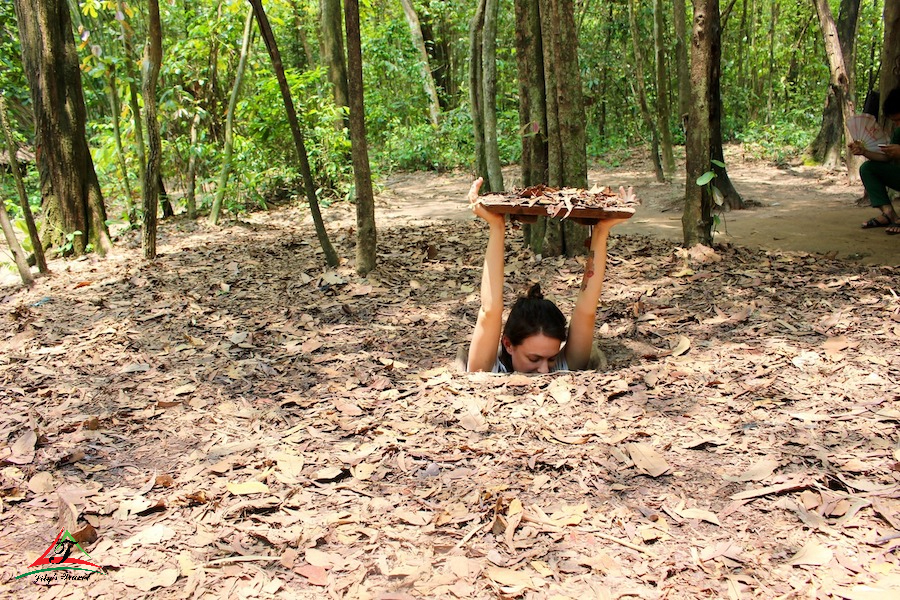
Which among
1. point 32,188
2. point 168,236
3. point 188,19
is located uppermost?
point 188,19

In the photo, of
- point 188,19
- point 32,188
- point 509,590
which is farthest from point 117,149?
point 509,590

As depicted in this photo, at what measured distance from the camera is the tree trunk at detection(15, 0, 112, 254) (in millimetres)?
7203

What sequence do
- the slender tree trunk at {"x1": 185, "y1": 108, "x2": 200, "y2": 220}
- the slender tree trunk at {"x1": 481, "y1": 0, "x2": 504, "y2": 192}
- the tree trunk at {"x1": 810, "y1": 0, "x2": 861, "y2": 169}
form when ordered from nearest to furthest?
the slender tree trunk at {"x1": 481, "y1": 0, "x2": 504, "y2": 192} < the slender tree trunk at {"x1": 185, "y1": 108, "x2": 200, "y2": 220} < the tree trunk at {"x1": 810, "y1": 0, "x2": 861, "y2": 169}

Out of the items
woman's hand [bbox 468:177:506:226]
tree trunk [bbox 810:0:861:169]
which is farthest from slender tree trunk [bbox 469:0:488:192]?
tree trunk [bbox 810:0:861:169]

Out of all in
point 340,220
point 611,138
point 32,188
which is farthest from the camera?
point 611,138

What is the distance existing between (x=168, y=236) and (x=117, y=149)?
4.01ft

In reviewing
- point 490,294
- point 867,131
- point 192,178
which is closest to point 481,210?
point 490,294

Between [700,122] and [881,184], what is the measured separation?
2490 mm

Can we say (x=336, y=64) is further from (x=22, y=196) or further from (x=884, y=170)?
(x=884, y=170)

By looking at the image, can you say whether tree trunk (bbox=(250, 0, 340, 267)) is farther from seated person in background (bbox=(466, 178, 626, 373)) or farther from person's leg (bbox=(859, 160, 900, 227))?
person's leg (bbox=(859, 160, 900, 227))

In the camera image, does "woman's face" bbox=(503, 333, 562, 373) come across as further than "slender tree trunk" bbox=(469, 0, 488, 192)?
No

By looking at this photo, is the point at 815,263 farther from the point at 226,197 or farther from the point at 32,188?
the point at 32,188

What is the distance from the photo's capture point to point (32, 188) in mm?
14180
